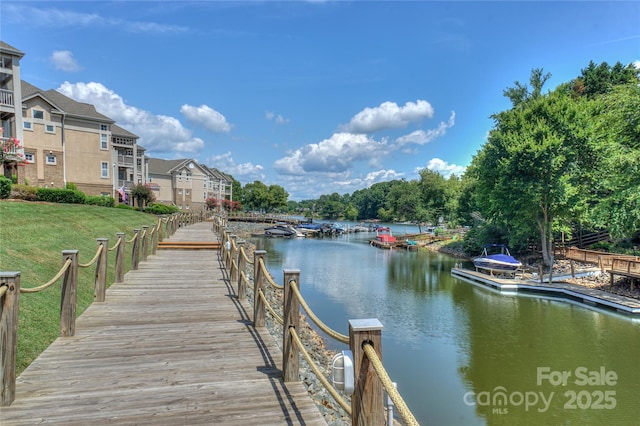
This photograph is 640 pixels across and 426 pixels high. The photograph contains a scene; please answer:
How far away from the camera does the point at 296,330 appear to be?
434 centimetres

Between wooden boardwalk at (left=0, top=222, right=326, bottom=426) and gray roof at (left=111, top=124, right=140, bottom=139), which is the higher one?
gray roof at (left=111, top=124, right=140, bottom=139)

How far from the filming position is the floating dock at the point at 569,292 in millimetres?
15809

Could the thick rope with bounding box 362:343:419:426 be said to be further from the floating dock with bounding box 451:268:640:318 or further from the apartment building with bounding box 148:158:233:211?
the apartment building with bounding box 148:158:233:211

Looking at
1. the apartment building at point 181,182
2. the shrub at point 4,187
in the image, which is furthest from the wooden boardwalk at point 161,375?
the apartment building at point 181,182

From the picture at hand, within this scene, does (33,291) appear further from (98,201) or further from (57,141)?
(57,141)

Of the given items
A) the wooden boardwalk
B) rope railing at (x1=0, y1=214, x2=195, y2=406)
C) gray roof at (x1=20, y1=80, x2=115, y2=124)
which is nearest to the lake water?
the wooden boardwalk

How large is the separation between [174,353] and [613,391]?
427 inches

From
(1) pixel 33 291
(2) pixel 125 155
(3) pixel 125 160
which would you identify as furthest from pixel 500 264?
(2) pixel 125 155

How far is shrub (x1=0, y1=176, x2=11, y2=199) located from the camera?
59.0ft

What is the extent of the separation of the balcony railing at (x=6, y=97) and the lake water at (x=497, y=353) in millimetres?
22292

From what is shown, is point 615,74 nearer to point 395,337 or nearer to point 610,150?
point 610,150

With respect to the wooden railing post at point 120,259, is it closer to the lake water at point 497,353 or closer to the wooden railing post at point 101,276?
the wooden railing post at point 101,276

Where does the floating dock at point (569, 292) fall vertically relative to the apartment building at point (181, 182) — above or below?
below

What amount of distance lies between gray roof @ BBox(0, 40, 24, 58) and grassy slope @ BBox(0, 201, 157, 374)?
447 inches
